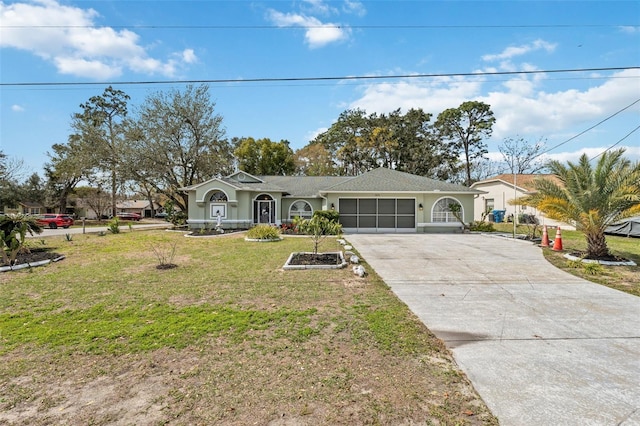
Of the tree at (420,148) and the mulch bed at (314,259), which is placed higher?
the tree at (420,148)

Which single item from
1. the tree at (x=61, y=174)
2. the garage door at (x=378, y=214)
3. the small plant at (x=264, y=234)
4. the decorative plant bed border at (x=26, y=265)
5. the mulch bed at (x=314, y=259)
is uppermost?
the tree at (x=61, y=174)

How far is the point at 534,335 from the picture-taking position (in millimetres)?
4309

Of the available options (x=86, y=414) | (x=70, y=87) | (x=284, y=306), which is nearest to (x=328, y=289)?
(x=284, y=306)

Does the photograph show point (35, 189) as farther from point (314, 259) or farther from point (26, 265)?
point (314, 259)

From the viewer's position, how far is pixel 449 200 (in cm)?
1948

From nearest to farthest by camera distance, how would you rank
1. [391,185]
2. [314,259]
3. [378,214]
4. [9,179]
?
[314,259] → [391,185] → [378,214] → [9,179]

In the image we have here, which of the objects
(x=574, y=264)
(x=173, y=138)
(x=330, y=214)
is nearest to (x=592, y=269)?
(x=574, y=264)

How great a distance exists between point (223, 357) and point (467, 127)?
40591 mm

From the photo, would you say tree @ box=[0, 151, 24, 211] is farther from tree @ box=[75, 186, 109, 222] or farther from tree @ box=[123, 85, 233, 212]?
tree @ box=[123, 85, 233, 212]

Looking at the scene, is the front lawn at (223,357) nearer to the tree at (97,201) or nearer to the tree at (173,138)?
the tree at (173,138)

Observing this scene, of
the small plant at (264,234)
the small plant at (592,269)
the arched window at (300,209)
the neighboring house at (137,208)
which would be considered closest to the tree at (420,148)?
the arched window at (300,209)

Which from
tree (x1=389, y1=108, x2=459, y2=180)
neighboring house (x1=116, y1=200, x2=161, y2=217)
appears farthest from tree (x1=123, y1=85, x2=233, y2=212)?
neighboring house (x1=116, y1=200, x2=161, y2=217)

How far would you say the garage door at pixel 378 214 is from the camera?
1984cm

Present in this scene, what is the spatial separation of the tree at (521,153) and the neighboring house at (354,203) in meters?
24.4
